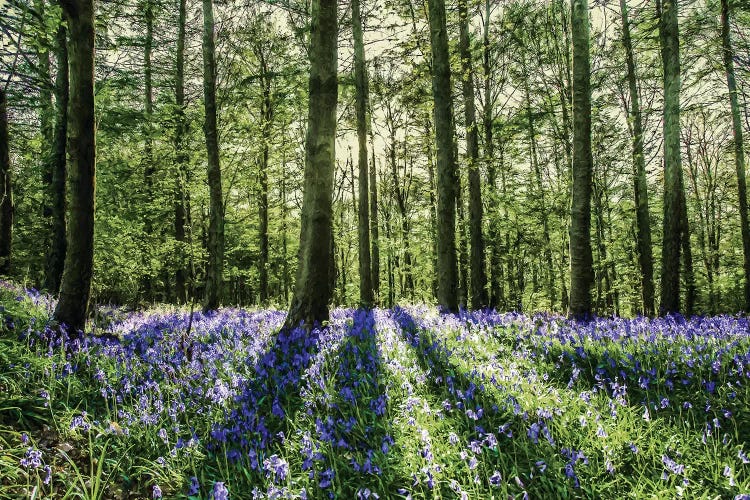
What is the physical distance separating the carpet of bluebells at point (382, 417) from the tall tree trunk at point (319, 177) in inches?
34.7

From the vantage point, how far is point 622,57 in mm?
19094

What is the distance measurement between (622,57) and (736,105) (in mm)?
5061

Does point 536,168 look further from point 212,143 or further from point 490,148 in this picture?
point 212,143

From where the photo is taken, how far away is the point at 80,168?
623 centimetres

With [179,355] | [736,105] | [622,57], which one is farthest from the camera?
[622,57]

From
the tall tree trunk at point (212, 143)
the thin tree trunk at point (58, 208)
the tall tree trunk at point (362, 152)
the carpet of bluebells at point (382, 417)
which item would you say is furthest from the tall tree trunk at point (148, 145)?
the carpet of bluebells at point (382, 417)

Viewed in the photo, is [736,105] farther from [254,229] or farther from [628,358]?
[254,229]

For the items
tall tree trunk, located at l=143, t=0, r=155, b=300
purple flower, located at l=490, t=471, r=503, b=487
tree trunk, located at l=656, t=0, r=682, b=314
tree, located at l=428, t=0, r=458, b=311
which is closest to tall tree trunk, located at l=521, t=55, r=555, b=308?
tree trunk, located at l=656, t=0, r=682, b=314

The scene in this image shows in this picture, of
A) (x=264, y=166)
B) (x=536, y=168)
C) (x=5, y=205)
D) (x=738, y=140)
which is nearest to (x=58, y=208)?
(x=5, y=205)

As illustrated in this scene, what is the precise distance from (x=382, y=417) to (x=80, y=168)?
224 inches

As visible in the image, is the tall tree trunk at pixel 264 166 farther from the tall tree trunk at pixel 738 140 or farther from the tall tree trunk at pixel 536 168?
the tall tree trunk at pixel 738 140

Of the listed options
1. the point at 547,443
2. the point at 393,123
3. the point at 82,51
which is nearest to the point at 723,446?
the point at 547,443

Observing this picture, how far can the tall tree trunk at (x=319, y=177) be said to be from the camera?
6.76 metres

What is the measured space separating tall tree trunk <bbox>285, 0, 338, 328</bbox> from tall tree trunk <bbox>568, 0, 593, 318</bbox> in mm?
4779
